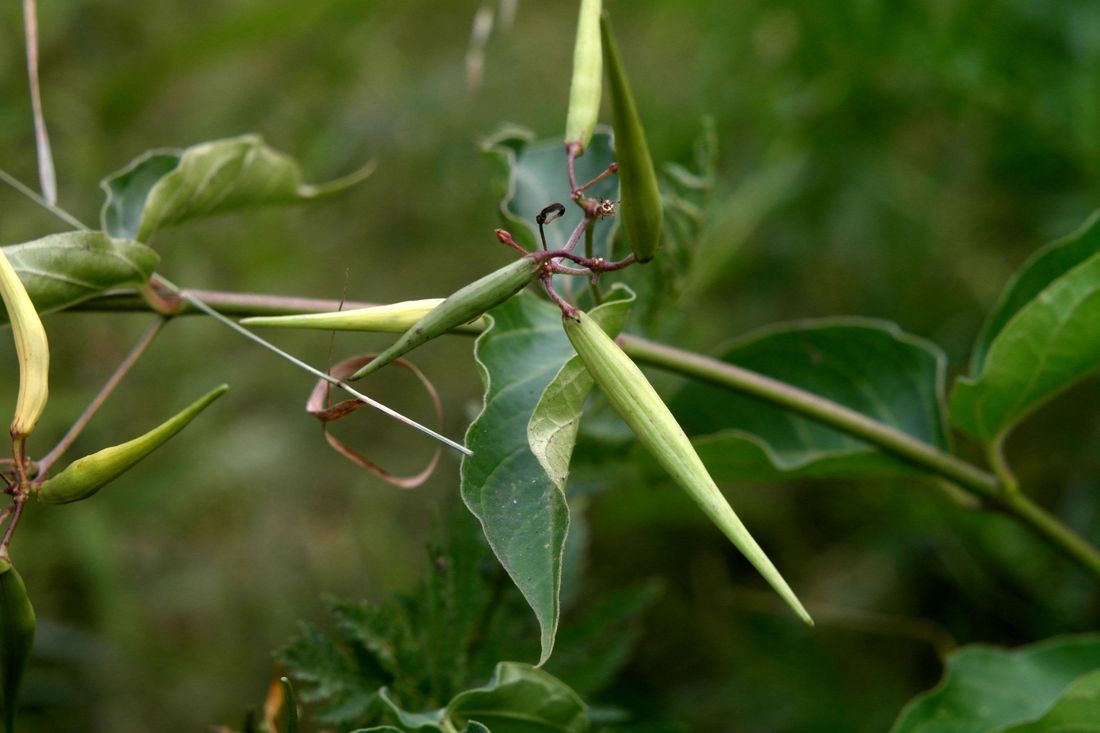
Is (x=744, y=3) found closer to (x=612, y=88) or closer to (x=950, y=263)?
(x=950, y=263)

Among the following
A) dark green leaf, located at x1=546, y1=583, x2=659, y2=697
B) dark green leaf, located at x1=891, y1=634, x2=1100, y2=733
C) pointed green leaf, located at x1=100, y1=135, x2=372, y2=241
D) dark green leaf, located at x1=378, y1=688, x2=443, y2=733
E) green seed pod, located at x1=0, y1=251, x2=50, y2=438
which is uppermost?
pointed green leaf, located at x1=100, y1=135, x2=372, y2=241

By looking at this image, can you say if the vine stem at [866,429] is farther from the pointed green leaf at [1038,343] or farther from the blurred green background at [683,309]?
the blurred green background at [683,309]

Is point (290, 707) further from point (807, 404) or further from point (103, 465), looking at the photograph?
point (807, 404)

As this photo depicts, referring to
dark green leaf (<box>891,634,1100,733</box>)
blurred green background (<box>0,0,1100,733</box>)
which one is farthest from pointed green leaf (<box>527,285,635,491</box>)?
blurred green background (<box>0,0,1100,733</box>)

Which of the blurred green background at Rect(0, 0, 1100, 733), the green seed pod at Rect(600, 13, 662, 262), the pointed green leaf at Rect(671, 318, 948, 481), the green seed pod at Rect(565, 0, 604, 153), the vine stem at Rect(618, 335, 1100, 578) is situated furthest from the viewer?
the blurred green background at Rect(0, 0, 1100, 733)

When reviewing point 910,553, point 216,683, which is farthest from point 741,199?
point 216,683

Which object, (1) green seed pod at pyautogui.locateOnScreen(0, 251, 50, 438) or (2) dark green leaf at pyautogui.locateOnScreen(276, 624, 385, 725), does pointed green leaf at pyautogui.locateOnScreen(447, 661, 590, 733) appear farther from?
(1) green seed pod at pyautogui.locateOnScreen(0, 251, 50, 438)
